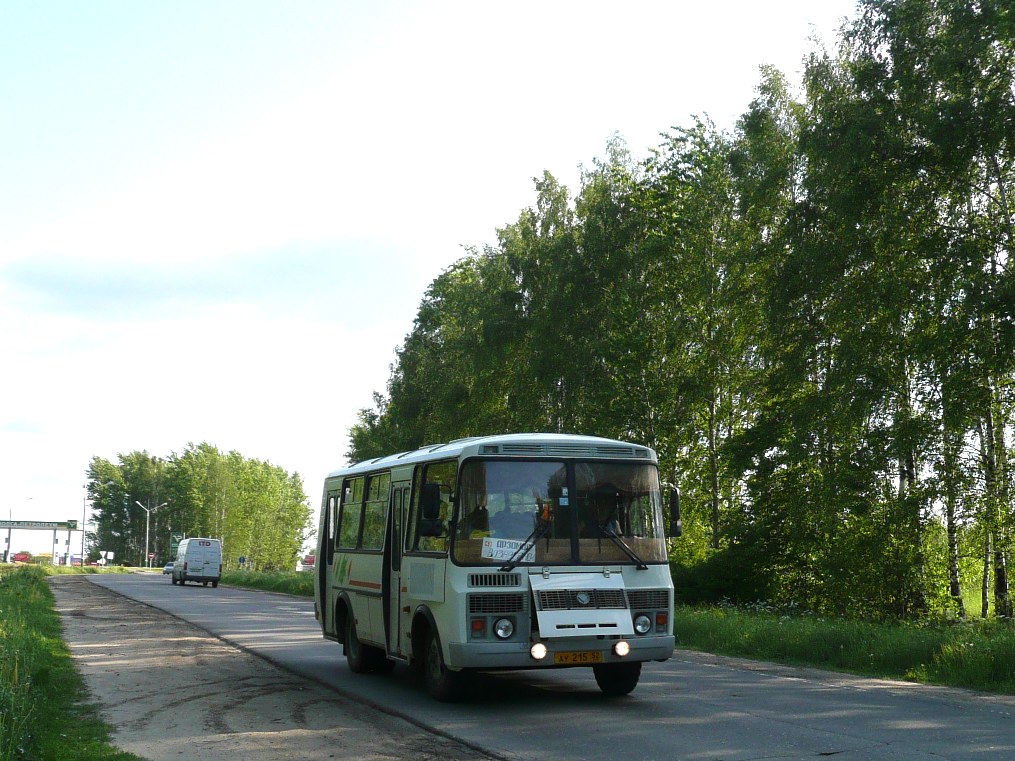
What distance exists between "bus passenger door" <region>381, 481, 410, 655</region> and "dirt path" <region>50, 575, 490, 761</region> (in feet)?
3.16

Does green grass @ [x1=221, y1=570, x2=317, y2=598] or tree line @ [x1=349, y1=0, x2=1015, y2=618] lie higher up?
tree line @ [x1=349, y1=0, x2=1015, y2=618]

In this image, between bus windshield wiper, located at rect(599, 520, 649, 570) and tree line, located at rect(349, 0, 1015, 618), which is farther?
tree line, located at rect(349, 0, 1015, 618)

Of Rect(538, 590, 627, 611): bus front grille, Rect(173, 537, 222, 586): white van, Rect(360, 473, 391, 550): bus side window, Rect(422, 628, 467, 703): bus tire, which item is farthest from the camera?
Rect(173, 537, 222, 586): white van

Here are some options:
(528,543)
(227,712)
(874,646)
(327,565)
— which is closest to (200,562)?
(327,565)

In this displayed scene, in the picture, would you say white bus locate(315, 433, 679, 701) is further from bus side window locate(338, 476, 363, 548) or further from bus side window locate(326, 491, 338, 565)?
bus side window locate(326, 491, 338, 565)

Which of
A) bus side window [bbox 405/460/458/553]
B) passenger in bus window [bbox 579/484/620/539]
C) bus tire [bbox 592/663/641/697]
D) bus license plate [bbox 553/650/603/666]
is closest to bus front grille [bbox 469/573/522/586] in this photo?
bus side window [bbox 405/460/458/553]

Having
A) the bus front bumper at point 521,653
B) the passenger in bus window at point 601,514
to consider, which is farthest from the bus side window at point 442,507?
the passenger in bus window at point 601,514

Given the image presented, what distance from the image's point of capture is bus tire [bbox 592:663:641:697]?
1268 cm

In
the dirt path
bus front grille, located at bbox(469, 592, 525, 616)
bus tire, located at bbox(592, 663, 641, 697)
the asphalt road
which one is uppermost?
bus front grille, located at bbox(469, 592, 525, 616)

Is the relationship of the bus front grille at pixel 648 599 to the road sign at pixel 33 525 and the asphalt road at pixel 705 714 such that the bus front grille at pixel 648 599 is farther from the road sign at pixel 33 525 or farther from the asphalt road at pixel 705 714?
the road sign at pixel 33 525

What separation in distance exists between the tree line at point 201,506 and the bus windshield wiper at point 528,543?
108021 mm

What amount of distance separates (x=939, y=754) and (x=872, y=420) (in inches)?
706

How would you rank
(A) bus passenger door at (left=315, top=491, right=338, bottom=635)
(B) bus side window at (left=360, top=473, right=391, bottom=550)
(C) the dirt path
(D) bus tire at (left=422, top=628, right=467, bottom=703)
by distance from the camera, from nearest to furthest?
1. (C) the dirt path
2. (D) bus tire at (left=422, top=628, right=467, bottom=703)
3. (B) bus side window at (left=360, top=473, right=391, bottom=550)
4. (A) bus passenger door at (left=315, top=491, right=338, bottom=635)

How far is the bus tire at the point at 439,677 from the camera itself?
11.9 meters
